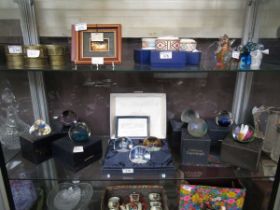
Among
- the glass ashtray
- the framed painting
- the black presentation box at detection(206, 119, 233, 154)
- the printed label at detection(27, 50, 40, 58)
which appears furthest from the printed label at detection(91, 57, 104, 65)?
the glass ashtray

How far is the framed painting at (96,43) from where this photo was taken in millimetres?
929

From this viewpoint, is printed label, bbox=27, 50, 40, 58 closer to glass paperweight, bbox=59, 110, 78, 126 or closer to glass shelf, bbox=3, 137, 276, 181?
glass paperweight, bbox=59, 110, 78, 126

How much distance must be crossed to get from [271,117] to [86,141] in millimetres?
954

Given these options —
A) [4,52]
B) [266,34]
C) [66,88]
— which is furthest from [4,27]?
[266,34]

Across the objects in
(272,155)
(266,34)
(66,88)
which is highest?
A: (266,34)

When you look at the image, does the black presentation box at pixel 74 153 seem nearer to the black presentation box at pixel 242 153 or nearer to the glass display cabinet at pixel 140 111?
the glass display cabinet at pixel 140 111

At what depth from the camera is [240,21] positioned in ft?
3.67

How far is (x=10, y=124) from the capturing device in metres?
1.20

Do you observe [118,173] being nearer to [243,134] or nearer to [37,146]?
[37,146]

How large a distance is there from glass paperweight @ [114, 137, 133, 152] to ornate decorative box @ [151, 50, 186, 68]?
0.41 m

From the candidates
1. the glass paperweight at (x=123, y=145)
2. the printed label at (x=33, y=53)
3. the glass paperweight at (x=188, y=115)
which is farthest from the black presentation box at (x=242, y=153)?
the printed label at (x=33, y=53)

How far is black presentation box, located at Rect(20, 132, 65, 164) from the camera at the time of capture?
3.42 feet

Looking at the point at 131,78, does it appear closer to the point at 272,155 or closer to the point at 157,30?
the point at 157,30

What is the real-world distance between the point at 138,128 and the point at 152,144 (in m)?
0.14
